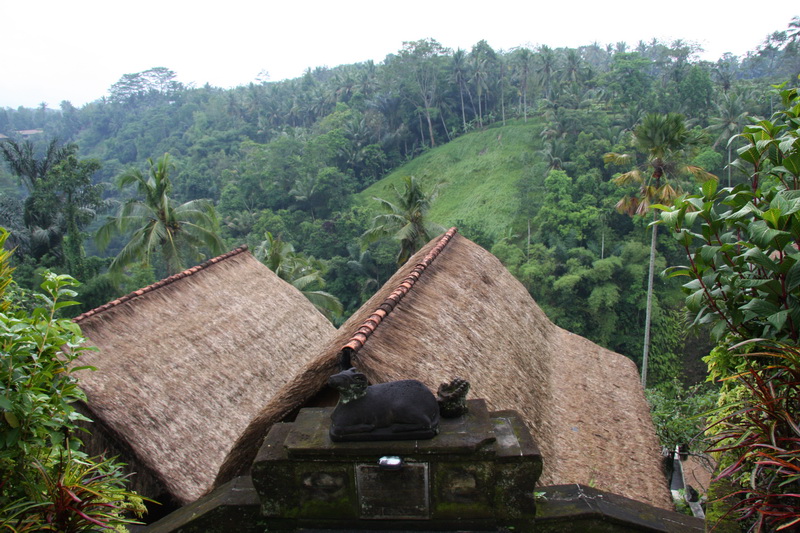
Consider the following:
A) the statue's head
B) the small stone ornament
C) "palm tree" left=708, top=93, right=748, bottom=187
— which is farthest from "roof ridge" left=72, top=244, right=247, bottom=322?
"palm tree" left=708, top=93, right=748, bottom=187

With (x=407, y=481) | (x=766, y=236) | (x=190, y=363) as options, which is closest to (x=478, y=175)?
(x=190, y=363)

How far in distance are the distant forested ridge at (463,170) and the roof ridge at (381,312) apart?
1328 centimetres

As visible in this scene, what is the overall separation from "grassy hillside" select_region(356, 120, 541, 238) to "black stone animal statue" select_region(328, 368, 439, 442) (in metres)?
39.3

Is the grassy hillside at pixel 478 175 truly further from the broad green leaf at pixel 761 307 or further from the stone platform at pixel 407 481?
the stone platform at pixel 407 481

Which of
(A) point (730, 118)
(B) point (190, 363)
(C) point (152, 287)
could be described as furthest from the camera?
(A) point (730, 118)

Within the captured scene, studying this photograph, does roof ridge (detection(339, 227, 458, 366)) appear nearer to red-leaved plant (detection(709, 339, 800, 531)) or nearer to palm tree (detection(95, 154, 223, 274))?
red-leaved plant (detection(709, 339, 800, 531))

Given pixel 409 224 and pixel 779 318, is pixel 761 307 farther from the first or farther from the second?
pixel 409 224

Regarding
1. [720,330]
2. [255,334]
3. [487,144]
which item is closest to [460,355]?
[720,330]

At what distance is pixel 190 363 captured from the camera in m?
8.85

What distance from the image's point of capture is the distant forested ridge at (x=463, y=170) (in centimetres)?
3238

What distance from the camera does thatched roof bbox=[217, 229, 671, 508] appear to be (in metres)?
5.80

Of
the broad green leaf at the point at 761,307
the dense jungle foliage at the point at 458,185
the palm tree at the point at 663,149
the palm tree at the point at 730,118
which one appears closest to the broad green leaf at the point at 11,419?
the dense jungle foliage at the point at 458,185

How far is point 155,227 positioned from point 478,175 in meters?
40.5

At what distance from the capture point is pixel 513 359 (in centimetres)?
804
